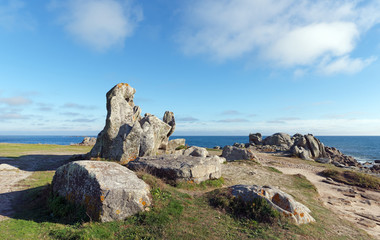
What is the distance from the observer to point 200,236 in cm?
728

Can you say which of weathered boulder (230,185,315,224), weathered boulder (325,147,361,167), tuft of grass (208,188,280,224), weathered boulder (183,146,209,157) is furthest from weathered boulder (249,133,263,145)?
tuft of grass (208,188,280,224)

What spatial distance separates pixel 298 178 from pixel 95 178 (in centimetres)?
1943

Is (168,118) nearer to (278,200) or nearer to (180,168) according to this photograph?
(180,168)

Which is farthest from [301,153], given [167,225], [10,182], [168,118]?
[10,182]

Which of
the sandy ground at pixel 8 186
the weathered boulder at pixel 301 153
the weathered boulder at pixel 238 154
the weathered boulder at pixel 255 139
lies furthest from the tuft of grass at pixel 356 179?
the weathered boulder at pixel 255 139

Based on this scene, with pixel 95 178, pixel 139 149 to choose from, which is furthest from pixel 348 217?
pixel 139 149

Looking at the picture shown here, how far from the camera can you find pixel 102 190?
832 centimetres

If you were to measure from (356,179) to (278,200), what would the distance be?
58.4 ft

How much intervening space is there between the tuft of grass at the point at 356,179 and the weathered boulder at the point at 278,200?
598 inches

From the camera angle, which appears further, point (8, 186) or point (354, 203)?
point (354, 203)

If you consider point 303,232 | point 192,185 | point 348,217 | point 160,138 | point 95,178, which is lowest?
point 348,217

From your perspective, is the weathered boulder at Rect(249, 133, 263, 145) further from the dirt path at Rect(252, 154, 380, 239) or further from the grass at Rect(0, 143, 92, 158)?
the grass at Rect(0, 143, 92, 158)

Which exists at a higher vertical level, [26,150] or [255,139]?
[26,150]

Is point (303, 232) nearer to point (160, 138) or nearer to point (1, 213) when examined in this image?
point (1, 213)
